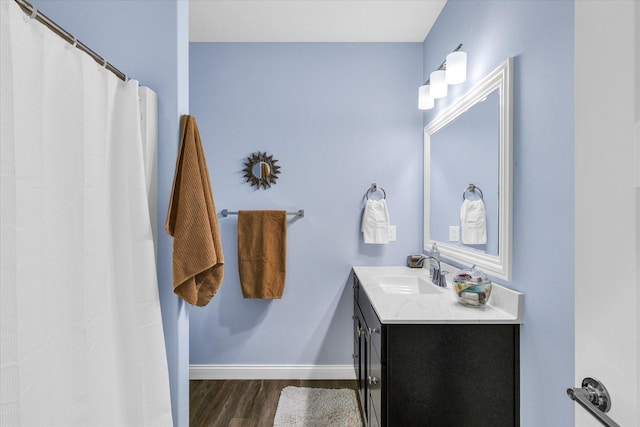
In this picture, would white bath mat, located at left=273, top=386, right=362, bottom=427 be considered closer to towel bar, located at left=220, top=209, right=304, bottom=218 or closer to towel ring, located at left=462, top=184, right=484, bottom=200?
towel bar, located at left=220, top=209, right=304, bottom=218

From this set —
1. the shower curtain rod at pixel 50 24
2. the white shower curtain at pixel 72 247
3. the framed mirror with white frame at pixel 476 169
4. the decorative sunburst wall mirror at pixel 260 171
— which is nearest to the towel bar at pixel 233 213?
the decorative sunburst wall mirror at pixel 260 171

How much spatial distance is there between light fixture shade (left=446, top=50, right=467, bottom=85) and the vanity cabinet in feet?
4.01

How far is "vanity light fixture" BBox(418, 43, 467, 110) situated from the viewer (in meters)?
1.78

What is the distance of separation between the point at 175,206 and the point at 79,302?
1.65ft

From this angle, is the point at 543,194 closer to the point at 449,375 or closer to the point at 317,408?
the point at 449,375

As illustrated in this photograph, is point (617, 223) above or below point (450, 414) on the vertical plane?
above

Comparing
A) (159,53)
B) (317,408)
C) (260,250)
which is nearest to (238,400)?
(317,408)

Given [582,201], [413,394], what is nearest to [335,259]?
[413,394]

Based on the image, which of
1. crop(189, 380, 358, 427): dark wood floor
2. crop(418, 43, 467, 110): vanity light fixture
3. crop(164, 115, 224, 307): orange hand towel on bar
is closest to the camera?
crop(164, 115, 224, 307): orange hand towel on bar

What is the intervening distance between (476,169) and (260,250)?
155cm

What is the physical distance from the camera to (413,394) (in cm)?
135

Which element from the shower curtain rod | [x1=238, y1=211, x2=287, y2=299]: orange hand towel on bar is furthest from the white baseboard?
the shower curtain rod

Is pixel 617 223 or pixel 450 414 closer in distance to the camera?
pixel 617 223

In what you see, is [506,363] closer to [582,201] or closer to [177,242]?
[582,201]
